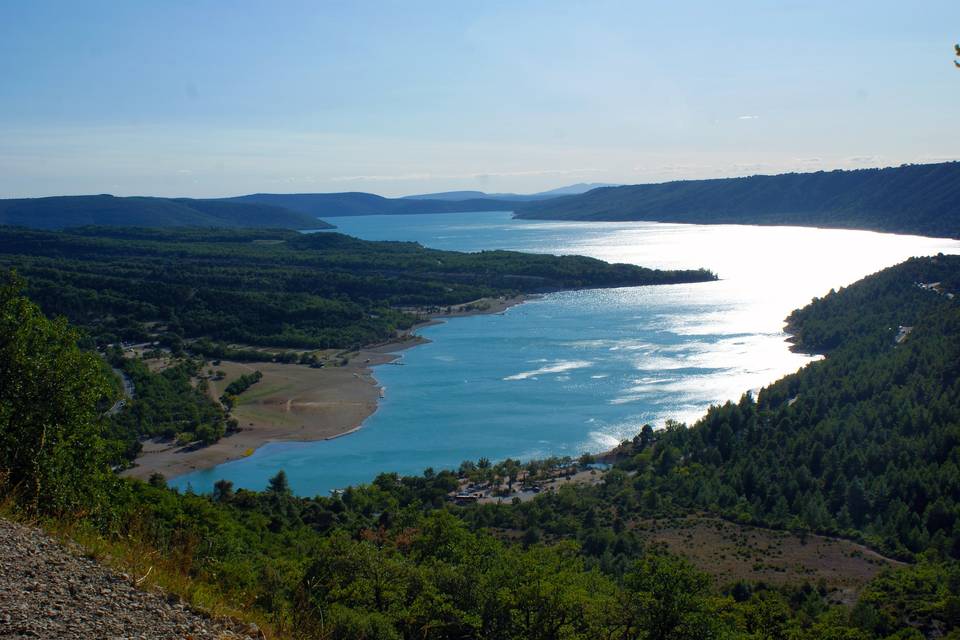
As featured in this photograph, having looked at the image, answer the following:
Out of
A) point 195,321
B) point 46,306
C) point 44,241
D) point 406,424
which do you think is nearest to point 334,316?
point 195,321

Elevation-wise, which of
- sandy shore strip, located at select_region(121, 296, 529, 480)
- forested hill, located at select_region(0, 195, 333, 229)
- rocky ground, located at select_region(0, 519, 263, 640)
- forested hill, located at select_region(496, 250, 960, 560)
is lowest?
sandy shore strip, located at select_region(121, 296, 529, 480)

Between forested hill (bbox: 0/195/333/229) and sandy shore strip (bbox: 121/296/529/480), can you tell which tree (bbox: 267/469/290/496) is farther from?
forested hill (bbox: 0/195/333/229)

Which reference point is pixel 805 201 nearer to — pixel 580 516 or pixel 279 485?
pixel 580 516

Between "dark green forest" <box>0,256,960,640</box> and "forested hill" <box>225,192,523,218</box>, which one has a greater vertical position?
"forested hill" <box>225,192,523,218</box>

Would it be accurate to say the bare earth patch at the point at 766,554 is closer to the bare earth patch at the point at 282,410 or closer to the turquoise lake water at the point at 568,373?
the turquoise lake water at the point at 568,373

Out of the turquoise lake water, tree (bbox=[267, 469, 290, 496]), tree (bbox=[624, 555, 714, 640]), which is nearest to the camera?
tree (bbox=[624, 555, 714, 640])

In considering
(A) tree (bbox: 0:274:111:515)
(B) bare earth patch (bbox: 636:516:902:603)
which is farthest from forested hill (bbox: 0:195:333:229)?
(A) tree (bbox: 0:274:111:515)

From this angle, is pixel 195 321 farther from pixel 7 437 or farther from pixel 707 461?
pixel 7 437
